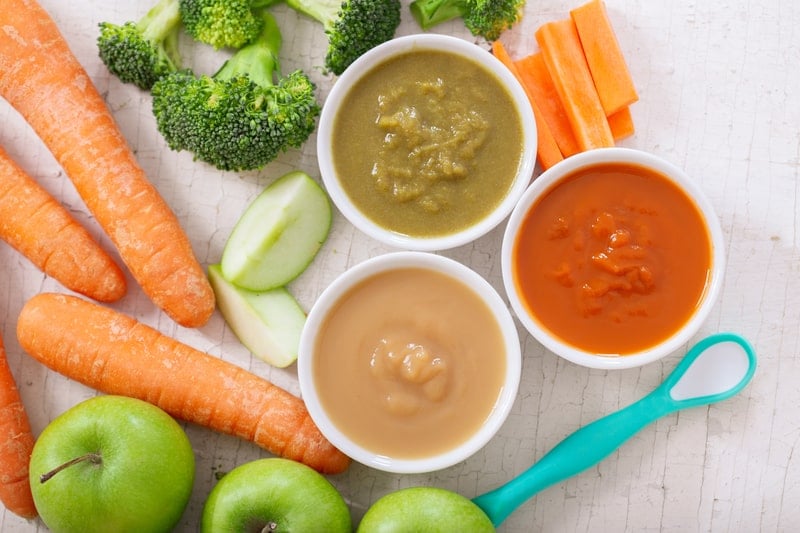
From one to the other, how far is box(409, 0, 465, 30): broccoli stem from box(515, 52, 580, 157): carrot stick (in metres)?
0.26

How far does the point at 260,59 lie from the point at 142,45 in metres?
0.38

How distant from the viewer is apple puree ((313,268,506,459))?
2.38 m

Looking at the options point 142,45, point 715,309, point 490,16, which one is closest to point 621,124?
point 490,16

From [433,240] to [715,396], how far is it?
102 cm

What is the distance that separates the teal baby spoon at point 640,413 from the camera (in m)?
2.56

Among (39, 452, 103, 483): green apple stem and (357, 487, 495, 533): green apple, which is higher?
(39, 452, 103, 483): green apple stem

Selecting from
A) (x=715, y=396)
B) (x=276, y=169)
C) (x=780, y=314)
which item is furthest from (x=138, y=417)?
(x=780, y=314)

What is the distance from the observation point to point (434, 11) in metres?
2.62

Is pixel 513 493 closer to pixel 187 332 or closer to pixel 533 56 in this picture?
pixel 187 332

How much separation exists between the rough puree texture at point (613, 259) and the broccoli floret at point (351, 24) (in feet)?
2.43

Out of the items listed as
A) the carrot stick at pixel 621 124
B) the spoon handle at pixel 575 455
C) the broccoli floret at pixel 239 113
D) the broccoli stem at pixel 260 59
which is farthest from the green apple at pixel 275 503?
the carrot stick at pixel 621 124

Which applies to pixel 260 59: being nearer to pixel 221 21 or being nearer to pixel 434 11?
pixel 221 21

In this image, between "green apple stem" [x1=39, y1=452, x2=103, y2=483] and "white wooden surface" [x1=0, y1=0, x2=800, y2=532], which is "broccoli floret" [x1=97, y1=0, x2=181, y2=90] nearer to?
"white wooden surface" [x1=0, y1=0, x2=800, y2=532]

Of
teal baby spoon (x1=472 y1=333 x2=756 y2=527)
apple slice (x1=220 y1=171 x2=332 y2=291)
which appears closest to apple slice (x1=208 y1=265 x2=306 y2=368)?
apple slice (x1=220 y1=171 x2=332 y2=291)
